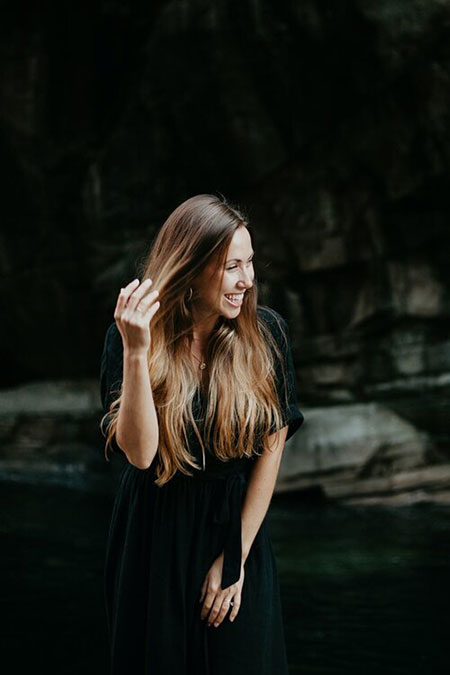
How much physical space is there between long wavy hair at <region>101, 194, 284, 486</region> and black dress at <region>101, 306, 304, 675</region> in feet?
0.15

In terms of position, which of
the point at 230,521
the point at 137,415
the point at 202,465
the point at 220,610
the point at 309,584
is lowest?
the point at 309,584

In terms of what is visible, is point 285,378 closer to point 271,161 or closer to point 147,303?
point 147,303

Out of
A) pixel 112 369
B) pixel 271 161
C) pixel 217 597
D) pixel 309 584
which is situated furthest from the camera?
pixel 271 161

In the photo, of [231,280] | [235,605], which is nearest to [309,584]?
[235,605]

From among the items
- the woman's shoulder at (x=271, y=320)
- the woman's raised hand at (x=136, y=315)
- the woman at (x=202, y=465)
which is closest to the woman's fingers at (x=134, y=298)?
the woman's raised hand at (x=136, y=315)

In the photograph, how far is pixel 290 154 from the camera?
7727 mm

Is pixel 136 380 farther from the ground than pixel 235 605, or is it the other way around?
pixel 136 380

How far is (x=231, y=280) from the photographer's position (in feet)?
6.77

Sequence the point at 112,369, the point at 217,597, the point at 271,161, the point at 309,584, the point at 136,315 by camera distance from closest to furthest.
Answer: the point at 136,315 → the point at 217,597 → the point at 112,369 → the point at 309,584 → the point at 271,161

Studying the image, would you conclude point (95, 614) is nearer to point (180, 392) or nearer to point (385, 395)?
point (180, 392)

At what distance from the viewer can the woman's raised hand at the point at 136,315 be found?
184 centimetres

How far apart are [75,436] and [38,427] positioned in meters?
0.41

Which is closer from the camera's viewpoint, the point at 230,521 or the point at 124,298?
the point at 124,298

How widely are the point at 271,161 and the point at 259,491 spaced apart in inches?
233
